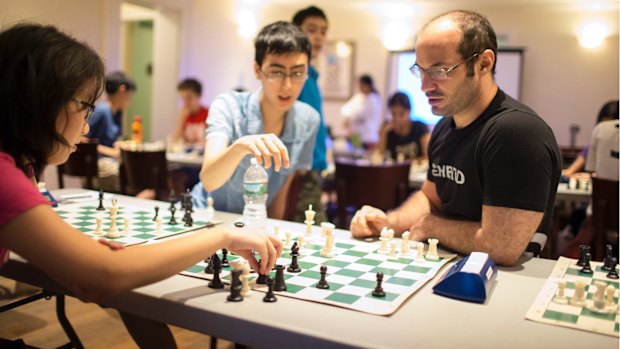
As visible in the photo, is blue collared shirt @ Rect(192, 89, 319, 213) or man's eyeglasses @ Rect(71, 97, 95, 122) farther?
blue collared shirt @ Rect(192, 89, 319, 213)

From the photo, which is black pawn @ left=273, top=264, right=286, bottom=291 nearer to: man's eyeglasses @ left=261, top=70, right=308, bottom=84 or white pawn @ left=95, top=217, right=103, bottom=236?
white pawn @ left=95, top=217, right=103, bottom=236

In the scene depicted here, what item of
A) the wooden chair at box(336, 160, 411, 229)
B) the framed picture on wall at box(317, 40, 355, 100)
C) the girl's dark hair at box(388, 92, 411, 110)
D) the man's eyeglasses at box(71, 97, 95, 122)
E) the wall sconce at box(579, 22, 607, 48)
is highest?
the wall sconce at box(579, 22, 607, 48)

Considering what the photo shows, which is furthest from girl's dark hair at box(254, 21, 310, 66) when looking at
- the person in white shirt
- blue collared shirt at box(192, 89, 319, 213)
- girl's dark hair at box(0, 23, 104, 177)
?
the person in white shirt

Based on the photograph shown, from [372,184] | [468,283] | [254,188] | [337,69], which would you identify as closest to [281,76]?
[254,188]

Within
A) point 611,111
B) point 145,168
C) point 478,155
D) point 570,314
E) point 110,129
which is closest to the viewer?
point 570,314

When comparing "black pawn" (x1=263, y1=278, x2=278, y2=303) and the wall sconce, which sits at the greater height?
the wall sconce

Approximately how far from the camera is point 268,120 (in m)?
2.53

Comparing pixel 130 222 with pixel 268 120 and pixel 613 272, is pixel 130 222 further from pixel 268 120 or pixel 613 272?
pixel 613 272

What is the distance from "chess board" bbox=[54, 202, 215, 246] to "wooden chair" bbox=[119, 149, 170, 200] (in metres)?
2.23

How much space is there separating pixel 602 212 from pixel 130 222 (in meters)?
2.67

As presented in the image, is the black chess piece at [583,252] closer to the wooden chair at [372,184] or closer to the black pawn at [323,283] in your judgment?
the black pawn at [323,283]


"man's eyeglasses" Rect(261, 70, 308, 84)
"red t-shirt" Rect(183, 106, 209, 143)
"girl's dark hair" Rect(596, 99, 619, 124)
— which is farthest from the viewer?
"red t-shirt" Rect(183, 106, 209, 143)

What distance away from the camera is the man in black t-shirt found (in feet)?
5.57

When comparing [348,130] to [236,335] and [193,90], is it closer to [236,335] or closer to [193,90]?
[193,90]
